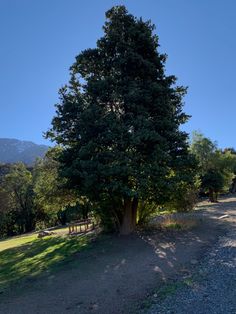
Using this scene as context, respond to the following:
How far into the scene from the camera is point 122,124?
637 inches

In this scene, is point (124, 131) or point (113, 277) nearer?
point (113, 277)

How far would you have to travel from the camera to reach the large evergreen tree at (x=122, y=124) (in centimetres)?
1563

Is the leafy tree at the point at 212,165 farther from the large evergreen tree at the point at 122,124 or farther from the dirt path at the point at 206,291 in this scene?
the dirt path at the point at 206,291

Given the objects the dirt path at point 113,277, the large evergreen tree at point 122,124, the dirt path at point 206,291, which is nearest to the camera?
the dirt path at point 206,291

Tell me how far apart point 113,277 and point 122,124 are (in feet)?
25.2

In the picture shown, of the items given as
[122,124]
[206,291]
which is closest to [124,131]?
[122,124]

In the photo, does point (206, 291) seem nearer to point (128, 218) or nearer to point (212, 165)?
point (128, 218)

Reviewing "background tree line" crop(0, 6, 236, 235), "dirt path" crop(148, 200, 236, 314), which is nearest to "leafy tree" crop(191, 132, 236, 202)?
"background tree line" crop(0, 6, 236, 235)

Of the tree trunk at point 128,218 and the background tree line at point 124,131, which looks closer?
the background tree line at point 124,131

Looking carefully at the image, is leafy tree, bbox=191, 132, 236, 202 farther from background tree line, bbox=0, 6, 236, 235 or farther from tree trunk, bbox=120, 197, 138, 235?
tree trunk, bbox=120, 197, 138, 235

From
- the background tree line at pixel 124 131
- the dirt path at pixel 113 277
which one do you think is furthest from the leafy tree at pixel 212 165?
the dirt path at pixel 113 277

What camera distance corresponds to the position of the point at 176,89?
1956cm

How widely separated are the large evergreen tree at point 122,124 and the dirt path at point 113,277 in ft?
8.34

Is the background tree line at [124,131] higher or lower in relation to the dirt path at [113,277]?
higher
